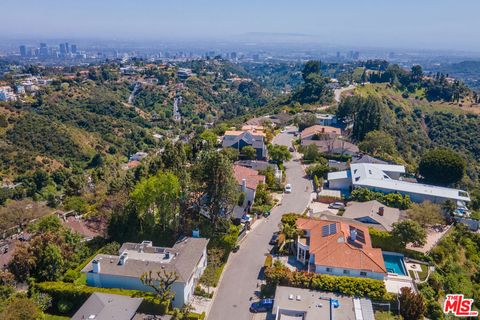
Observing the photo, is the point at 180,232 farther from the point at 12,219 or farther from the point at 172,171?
the point at 12,219

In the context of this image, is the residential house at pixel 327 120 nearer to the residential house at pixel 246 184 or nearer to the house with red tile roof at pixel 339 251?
the residential house at pixel 246 184

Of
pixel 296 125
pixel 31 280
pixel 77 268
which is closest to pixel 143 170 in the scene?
pixel 77 268

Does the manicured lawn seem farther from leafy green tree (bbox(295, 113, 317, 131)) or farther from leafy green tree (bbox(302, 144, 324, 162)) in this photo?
leafy green tree (bbox(295, 113, 317, 131))

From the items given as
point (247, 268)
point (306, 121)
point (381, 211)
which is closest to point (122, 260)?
point (247, 268)

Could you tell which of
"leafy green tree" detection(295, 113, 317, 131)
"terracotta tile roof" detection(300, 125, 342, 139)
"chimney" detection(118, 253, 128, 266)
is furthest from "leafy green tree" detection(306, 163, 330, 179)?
"chimney" detection(118, 253, 128, 266)

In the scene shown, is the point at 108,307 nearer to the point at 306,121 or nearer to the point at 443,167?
the point at 443,167

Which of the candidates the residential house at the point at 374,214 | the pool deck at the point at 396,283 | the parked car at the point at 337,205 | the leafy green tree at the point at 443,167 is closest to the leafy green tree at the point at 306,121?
the leafy green tree at the point at 443,167

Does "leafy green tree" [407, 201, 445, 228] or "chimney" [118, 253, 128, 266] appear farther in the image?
"leafy green tree" [407, 201, 445, 228]
